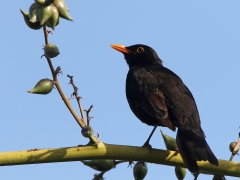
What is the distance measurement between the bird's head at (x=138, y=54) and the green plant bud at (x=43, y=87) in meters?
4.52

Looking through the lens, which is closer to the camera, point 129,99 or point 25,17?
point 25,17

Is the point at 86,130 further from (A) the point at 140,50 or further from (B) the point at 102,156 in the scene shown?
(A) the point at 140,50

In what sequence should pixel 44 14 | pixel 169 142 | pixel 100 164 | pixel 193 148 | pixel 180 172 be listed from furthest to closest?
1. pixel 193 148
2. pixel 169 142
3. pixel 180 172
4. pixel 100 164
5. pixel 44 14

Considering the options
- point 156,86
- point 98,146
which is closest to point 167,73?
point 156,86

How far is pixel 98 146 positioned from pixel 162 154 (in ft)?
2.07

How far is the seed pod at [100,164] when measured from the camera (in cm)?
323

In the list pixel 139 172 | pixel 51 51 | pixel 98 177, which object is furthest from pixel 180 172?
pixel 51 51

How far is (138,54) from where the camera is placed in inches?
307

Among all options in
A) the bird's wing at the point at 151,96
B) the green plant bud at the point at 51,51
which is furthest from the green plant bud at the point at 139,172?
the bird's wing at the point at 151,96

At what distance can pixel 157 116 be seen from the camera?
5.29 meters

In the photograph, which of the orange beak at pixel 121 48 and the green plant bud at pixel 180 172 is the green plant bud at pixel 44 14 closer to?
the green plant bud at pixel 180 172

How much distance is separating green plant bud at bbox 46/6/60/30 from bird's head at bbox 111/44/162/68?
4696 mm

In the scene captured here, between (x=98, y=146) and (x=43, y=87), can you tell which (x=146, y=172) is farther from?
(x=43, y=87)

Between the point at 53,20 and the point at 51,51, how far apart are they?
203 millimetres
